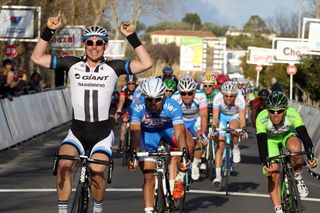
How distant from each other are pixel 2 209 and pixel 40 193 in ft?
7.00

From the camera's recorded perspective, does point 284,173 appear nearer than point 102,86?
No

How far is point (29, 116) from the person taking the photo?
26375 millimetres

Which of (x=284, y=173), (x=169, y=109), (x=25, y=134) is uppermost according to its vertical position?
(x=169, y=109)

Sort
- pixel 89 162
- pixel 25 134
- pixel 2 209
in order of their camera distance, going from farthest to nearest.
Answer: pixel 25 134
pixel 2 209
pixel 89 162

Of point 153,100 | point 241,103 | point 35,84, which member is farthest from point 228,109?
point 35,84

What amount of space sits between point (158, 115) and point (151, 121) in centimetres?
20

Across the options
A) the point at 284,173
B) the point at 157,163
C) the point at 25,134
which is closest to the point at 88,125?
the point at 157,163

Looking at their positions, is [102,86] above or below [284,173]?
above

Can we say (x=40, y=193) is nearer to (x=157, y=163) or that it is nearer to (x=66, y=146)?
(x=157, y=163)

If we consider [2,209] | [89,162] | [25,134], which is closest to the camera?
[89,162]

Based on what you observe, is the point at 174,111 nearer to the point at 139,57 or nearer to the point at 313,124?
the point at 139,57

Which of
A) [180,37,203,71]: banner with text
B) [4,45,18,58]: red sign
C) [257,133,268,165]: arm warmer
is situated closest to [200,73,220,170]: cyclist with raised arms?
[257,133,268,165]: arm warmer

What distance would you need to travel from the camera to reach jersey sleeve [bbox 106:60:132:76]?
34.6ft

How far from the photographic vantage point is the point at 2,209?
1326 centimetres
